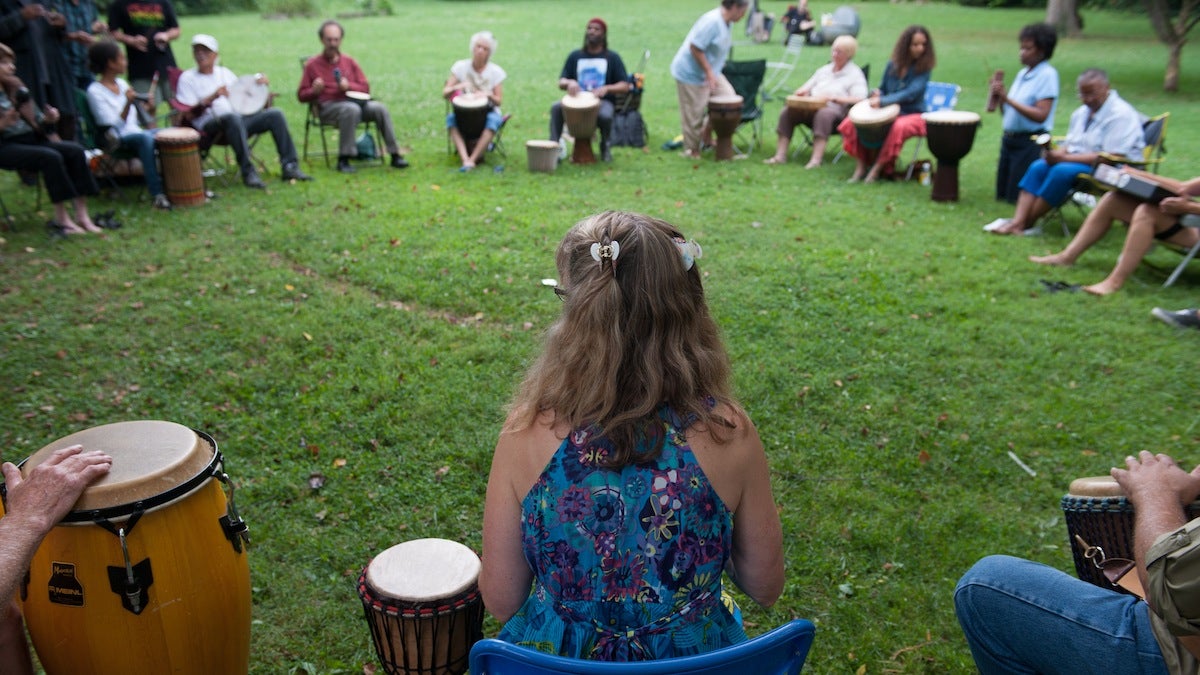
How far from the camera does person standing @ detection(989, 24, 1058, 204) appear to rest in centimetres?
791

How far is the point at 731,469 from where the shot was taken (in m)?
1.89

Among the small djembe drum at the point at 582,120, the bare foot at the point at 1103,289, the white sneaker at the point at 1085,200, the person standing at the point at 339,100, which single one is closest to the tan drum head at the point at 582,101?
the small djembe drum at the point at 582,120

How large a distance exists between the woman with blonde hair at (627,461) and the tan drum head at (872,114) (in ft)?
25.3

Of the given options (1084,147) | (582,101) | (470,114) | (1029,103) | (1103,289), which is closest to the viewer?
(1103,289)

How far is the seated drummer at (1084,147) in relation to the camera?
23.5 ft

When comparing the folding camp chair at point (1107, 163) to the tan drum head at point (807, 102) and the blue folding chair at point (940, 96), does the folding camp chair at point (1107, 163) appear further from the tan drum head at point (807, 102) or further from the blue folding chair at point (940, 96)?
the tan drum head at point (807, 102)

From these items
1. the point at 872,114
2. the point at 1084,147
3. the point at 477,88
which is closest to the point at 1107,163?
the point at 1084,147

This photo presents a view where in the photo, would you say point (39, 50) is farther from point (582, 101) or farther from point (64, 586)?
point (64, 586)

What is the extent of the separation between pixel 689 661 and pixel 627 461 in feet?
1.50

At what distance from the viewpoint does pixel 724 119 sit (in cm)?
982

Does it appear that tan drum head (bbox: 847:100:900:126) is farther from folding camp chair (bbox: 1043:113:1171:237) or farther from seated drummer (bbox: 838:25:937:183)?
folding camp chair (bbox: 1043:113:1171:237)

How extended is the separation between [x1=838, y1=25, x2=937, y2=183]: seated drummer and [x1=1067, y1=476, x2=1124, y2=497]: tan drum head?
7.21 meters

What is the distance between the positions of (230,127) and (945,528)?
748 cm

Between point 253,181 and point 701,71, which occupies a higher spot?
point 701,71
